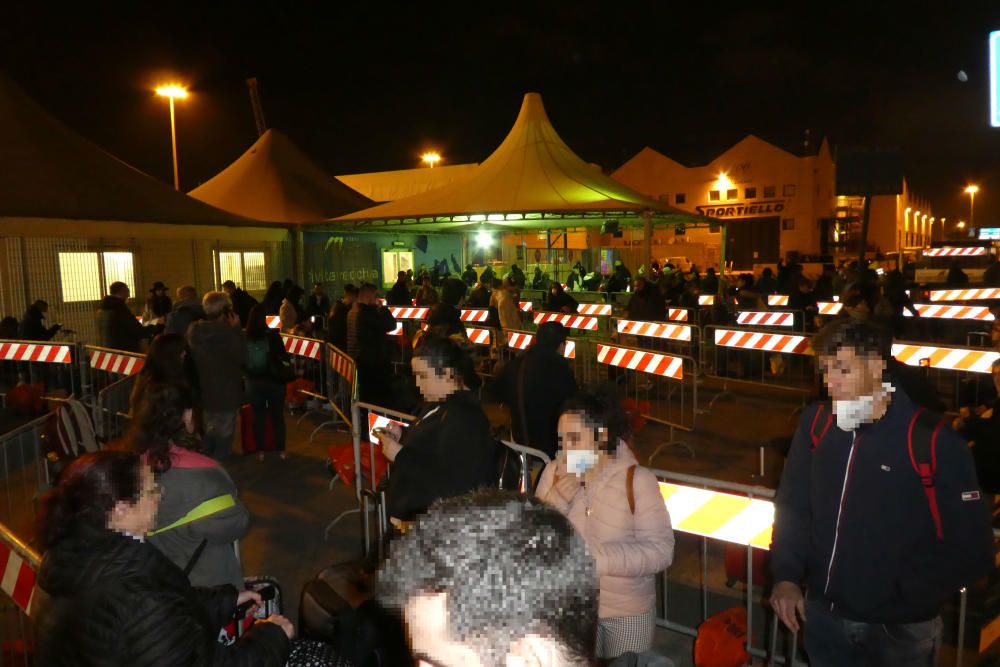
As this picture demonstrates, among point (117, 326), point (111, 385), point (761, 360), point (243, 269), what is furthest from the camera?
point (243, 269)

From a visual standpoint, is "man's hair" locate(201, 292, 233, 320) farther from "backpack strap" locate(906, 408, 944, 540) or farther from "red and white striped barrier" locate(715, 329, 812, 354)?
"red and white striped barrier" locate(715, 329, 812, 354)

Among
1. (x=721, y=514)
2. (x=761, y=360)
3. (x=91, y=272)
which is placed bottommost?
(x=761, y=360)

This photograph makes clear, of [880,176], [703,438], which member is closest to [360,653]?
[703,438]

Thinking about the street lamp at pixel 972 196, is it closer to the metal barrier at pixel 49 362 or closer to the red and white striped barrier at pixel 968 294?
the red and white striped barrier at pixel 968 294

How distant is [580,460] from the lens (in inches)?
128

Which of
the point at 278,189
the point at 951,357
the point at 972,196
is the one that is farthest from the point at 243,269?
the point at 972,196

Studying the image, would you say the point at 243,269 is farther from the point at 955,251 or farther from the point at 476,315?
the point at 955,251

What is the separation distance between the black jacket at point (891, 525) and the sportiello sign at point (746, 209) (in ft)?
176

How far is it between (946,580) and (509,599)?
214 centimetres

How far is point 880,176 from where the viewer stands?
13867mm

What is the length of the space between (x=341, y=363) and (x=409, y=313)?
7.19 meters

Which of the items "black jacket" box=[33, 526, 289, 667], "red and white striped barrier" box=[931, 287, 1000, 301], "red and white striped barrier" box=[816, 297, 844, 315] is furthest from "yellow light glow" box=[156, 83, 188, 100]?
"black jacket" box=[33, 526, 289, 667]

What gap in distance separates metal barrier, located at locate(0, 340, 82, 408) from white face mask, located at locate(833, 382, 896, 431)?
32.3 feet

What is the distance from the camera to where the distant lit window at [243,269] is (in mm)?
20688
